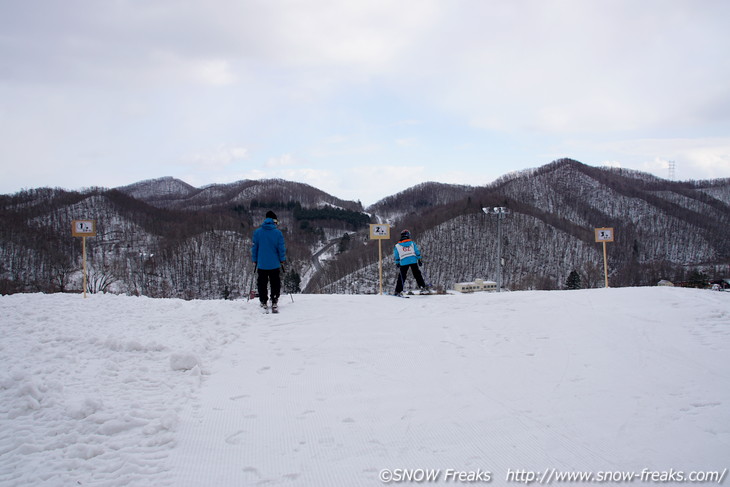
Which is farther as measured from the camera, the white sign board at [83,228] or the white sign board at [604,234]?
the white sign board at [604,234]

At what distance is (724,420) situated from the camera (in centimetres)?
421

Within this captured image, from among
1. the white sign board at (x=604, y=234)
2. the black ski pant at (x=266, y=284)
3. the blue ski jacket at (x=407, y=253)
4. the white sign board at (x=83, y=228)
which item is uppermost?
the white sign board at (x=83, y=228)

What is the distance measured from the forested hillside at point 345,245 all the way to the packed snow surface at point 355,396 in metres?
77.9

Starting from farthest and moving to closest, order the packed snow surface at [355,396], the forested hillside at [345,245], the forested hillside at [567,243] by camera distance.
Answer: the forested hillside at [567,243] → the forested hillside at [345,245] → the packed snow surface at [355,396]

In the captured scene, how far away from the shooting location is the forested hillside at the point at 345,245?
111 meters

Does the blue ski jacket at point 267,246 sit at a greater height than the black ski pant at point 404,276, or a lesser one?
greater

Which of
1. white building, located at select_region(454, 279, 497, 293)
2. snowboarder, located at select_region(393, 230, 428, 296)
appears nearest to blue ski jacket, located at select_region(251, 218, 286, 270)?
snowboarder, located at select_region(393, 230, 428, 296)

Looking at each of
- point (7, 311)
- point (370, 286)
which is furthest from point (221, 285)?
point (7, 311)

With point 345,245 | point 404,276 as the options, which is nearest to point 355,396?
point 404,276

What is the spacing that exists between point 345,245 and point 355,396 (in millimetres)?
150548

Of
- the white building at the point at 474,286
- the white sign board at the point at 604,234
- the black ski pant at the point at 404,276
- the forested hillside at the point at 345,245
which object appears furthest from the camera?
the forested hillside at the point at 345,245

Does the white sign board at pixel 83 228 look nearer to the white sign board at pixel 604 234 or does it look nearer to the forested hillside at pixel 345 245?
the white sign board at pixel 604 234

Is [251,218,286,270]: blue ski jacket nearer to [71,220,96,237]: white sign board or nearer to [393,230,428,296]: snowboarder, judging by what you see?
[393,230,428,296]: snowboarder

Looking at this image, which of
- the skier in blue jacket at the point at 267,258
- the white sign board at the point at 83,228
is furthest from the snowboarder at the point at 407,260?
the white sign board at the point at 83,228
